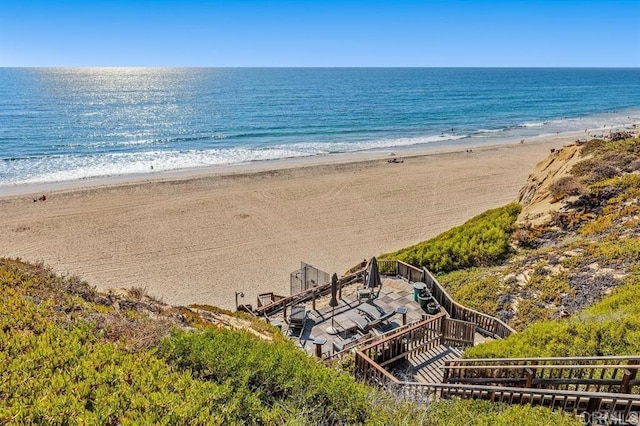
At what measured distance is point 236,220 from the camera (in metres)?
24.2

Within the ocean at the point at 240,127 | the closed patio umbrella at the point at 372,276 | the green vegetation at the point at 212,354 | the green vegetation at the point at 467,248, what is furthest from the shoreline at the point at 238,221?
the green vegetation at the point at 212,354

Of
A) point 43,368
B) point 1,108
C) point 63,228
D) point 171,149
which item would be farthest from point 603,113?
point 1,108

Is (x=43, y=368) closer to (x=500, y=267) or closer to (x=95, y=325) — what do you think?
(x=95, y=325)

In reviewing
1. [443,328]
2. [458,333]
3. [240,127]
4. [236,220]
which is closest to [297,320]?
[443,328]

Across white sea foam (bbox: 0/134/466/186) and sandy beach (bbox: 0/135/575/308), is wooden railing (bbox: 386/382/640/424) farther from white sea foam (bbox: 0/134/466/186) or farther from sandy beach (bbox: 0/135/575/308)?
white sea foam (bbox: 0/134/466/186)

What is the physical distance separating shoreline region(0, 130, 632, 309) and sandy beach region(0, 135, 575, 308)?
0.24 ft

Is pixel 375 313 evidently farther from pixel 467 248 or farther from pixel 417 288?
pixel 467 248

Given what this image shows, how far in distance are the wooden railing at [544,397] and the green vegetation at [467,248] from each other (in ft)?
27.1

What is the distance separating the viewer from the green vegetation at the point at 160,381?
4.15 m

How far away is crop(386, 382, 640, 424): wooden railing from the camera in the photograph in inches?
191

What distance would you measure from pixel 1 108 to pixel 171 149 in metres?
44.7

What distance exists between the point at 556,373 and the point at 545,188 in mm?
13566

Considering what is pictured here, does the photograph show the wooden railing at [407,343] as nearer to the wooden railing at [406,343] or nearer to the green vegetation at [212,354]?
the wooden railing at [406,343]

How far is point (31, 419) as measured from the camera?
379 cm
